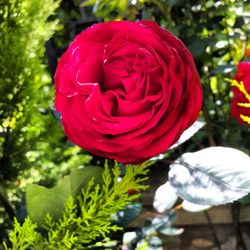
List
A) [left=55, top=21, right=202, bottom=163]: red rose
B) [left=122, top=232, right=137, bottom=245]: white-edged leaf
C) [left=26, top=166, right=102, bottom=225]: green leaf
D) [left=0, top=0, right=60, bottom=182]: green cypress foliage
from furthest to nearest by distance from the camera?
[left=122, top=232, right=137, bottom=245]: white-edged leaf, [left=0, top=0, right=60, bottom=182]: green cypress foliage, [left=26, top=166, right=102, bottom=225]: green leaf, [left=55, top=21, right=202, bottom=163]: red rose

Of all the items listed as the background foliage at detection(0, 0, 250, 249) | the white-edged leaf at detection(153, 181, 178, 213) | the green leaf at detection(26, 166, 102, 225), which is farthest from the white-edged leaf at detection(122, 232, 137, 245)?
the green leaf at detection(26, 166, 102, 225)

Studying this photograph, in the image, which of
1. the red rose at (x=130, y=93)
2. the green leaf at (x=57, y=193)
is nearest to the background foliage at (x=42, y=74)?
the green leaf at (x=57, y=193)

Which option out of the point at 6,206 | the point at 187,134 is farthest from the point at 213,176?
the point at 6,206

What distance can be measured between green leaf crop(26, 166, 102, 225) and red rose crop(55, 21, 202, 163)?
0.35 feet

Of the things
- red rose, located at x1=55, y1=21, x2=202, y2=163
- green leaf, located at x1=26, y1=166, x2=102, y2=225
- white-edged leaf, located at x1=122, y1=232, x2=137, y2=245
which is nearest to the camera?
red rose, located at x1=55, y1=21, x2=202, y2=163

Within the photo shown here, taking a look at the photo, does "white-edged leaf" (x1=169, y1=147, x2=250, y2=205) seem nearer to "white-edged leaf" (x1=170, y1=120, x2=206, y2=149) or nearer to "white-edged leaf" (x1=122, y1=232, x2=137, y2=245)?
"white-edged leaf" (x1=170, y1=120, x2=206, y2=149)

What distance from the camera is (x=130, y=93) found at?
66 cm

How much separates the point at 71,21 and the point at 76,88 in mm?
1538

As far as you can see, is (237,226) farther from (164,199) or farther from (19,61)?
(19,61)

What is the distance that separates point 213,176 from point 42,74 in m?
0.73

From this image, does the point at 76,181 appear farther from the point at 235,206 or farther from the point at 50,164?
the point at 235,206

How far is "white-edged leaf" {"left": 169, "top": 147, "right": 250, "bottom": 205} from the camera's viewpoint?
684 millimetres

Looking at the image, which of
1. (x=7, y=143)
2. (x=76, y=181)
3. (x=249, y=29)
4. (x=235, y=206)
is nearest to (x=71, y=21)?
(x=249, y=29)

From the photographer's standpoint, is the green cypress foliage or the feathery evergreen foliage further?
the green cypress foliage
